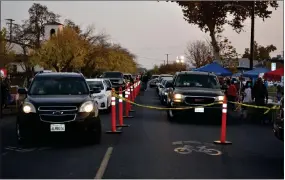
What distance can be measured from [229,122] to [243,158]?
7448 millimetres

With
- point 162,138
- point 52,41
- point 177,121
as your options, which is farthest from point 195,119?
point 52,41

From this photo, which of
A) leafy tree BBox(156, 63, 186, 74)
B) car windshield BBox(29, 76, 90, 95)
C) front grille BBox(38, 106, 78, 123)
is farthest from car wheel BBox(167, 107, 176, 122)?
leafy tree BBox(156, 63, 186, 74)

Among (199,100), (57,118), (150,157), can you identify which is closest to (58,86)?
(57,118)

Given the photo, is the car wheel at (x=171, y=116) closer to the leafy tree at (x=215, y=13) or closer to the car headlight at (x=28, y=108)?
the car headlight at (x=28, y=108)

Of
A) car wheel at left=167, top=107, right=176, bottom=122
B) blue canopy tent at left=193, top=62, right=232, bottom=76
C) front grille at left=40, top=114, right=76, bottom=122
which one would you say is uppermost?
blue canopy tent at left=193, top=62, right=232, bottom=76

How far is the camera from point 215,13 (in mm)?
38406

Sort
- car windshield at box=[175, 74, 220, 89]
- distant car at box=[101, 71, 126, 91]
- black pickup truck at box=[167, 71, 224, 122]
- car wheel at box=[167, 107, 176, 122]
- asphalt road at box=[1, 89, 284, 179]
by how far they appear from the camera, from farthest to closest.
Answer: distant car at box=[101, 71, 126, 91]
car windshield at box=[175, 74, 220, 89]
car wheel at box=[167, 107, 176, 122]
black pickup truck at box=[167, 71, 224, 122]
asphalt road at box=[1, 89, 284, 179]

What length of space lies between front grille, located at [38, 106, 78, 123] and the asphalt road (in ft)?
2.12

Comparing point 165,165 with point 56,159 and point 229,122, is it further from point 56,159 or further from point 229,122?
point 229,122

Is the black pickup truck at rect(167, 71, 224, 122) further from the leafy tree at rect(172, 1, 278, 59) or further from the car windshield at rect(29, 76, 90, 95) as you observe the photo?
the leafy tree at rect(172, 1, 278, 59)

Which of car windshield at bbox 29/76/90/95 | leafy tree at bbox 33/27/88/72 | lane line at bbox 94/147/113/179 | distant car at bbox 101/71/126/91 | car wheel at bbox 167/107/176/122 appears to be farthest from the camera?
leafy tree at bbox 33/27/88/72

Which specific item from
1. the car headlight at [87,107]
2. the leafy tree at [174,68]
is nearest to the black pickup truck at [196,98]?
the car headlight at [87,107]

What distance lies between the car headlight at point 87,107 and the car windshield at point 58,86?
3.34ft

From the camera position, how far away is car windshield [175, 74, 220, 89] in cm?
1748
